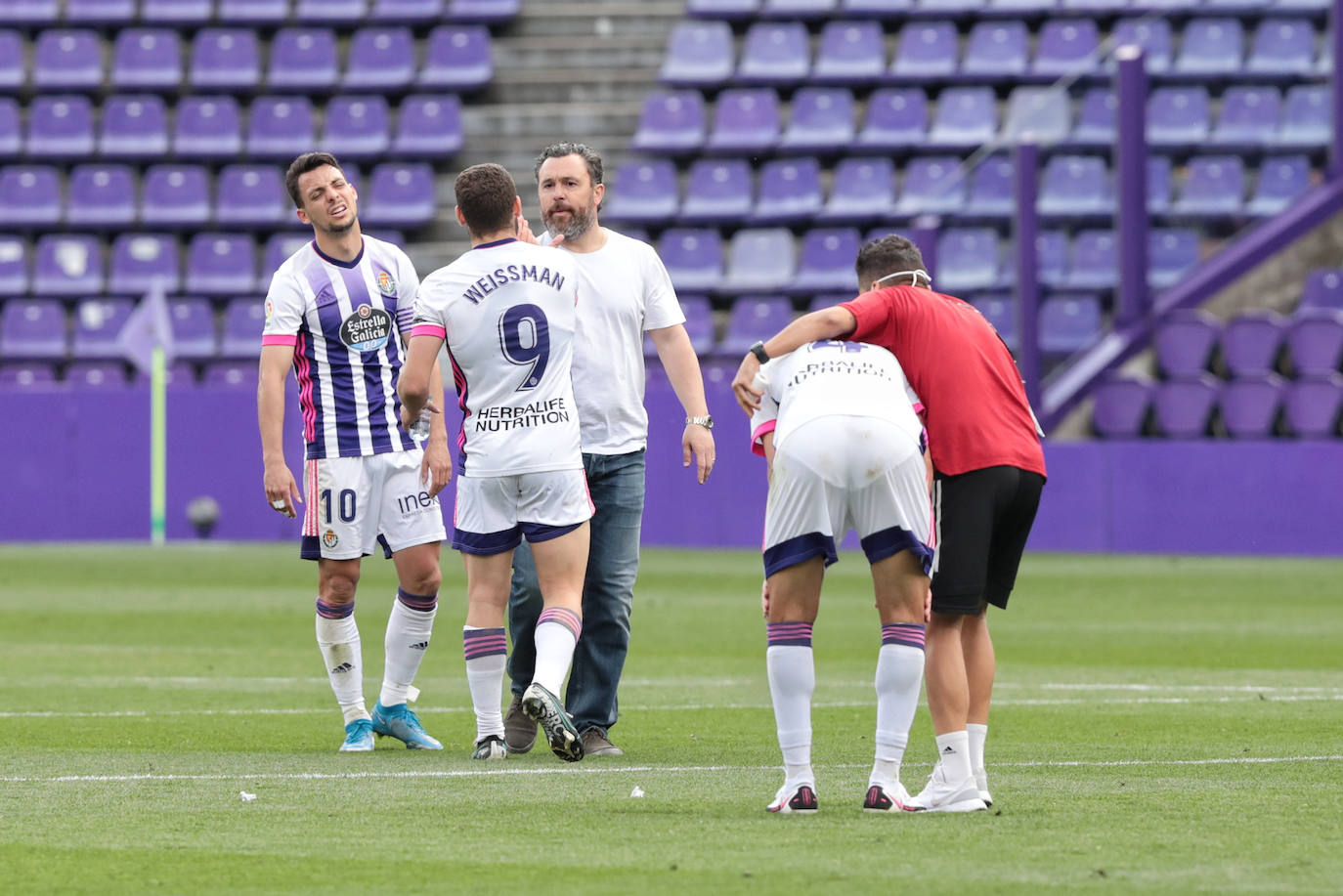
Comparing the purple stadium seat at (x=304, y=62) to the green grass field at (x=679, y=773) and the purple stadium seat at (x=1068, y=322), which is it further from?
the green grass field at (x=679, y=773)

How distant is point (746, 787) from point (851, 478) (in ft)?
3.89

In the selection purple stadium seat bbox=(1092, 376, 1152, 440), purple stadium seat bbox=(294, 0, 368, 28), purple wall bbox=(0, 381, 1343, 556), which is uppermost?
purple stadium seat bbox=(294, 0, 368, 28)

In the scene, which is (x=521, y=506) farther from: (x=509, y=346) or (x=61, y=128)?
(x=61, y=128)

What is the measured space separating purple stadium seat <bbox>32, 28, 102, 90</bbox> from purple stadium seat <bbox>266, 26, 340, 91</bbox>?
2.28 meters

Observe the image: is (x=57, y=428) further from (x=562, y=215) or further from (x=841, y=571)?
(x=562, y=215)

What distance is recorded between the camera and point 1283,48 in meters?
21.4

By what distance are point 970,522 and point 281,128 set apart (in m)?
21.7

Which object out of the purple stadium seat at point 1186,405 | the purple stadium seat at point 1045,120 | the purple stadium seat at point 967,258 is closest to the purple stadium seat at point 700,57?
the purple stadium seat at point 1045,120

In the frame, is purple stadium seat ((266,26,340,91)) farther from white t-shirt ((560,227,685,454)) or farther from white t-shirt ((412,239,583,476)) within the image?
white t-shirt ((412,239,583,476))

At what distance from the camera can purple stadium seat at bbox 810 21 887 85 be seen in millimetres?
25734

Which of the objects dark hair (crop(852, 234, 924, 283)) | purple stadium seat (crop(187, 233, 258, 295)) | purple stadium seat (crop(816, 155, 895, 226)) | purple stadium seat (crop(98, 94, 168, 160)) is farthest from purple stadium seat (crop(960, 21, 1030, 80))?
dark hair (crop(852, 234, 924, 283))

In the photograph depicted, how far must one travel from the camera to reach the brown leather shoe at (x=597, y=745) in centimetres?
736

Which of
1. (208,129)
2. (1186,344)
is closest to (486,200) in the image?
(1186,344)

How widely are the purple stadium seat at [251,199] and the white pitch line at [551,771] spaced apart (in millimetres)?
19594
